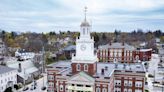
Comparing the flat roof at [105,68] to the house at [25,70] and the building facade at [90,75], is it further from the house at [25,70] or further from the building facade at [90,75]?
the house at [25,70]

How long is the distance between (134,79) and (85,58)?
843 cm

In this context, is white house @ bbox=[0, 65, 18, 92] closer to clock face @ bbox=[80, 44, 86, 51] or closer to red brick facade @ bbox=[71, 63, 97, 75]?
red brick facade @ bbox=[71, 63, 97, 75]

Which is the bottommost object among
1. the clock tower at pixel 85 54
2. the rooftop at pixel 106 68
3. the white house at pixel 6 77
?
the white house at pixel 6 77

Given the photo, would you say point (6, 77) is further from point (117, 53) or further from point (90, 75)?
point (117, 53)

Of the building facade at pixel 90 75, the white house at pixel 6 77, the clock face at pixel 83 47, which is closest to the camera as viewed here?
the building facade at pixel 90 75

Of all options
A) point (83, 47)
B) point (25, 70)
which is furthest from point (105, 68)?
point (25, 70)

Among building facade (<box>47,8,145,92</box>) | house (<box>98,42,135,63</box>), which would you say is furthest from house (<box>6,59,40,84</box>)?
house (<box>98,42,135,63</box>)

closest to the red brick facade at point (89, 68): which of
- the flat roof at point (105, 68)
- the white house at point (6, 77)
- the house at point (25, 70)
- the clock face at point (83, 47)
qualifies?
the flat roof at point (105, 68)

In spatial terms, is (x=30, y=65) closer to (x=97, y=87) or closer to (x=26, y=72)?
(x=26, y=72)

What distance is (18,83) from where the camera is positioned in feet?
138

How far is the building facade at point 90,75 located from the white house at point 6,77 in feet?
36.5

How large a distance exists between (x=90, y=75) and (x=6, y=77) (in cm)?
1829

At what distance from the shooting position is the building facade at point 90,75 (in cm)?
2822

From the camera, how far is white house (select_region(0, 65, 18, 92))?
122ft
